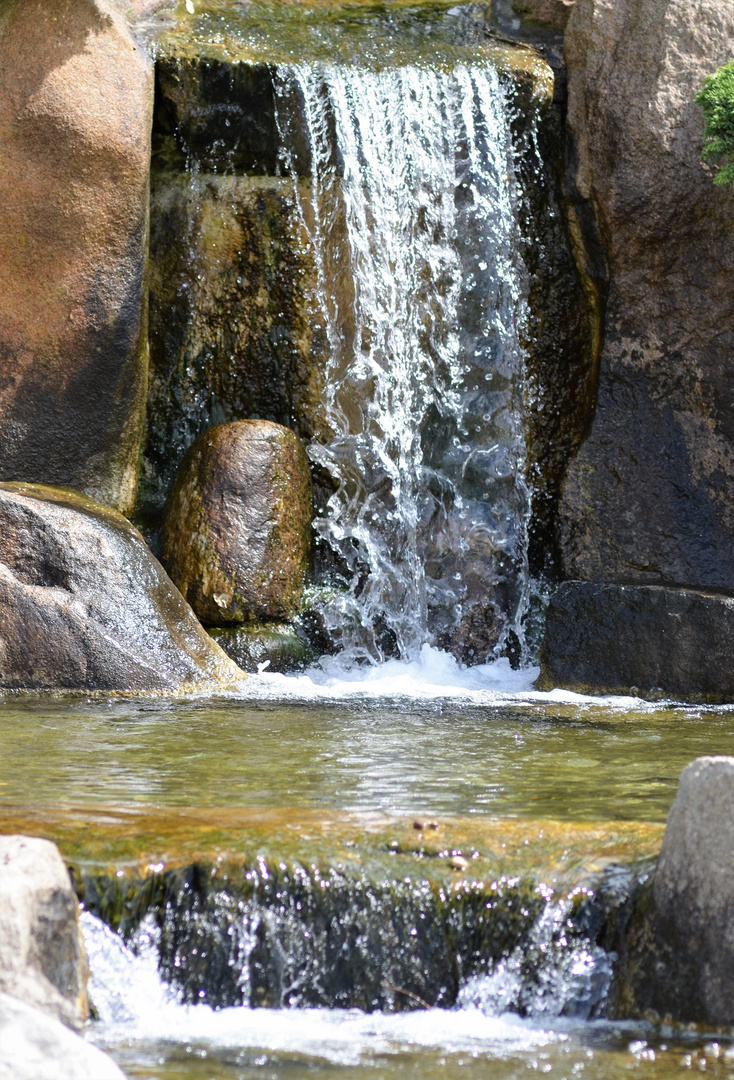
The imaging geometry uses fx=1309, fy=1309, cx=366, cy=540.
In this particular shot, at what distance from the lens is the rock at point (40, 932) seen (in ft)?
8.02

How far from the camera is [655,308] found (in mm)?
7957

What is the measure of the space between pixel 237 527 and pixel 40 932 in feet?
18.2

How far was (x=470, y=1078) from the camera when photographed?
7.81 ft

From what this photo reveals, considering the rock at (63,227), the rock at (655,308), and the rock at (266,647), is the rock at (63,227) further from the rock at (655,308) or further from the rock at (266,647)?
the rock at (655,308)

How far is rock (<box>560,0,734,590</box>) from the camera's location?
7.73 m

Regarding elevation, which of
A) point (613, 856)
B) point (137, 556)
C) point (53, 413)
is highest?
point (53, 413)

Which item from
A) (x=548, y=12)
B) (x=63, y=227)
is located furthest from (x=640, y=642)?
(x=548, y=12)

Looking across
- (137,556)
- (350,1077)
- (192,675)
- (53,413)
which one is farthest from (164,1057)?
(53,413)

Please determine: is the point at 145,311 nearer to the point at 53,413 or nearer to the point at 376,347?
the point at 53,413

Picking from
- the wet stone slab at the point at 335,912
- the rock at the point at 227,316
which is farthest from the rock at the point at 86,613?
the wet stone slab at the point at 335,912

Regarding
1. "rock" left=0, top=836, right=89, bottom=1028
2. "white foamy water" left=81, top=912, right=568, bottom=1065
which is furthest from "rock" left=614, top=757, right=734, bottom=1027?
"rock" left=0, top=836, right=89, bottom=1028

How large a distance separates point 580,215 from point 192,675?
4007mm

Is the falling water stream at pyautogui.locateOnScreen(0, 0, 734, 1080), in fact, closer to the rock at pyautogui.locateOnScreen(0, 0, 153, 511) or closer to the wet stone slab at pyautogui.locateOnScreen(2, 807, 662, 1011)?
the wet stone slab at pyautogui.locateOnScreen(2, 807, 662, 1011)

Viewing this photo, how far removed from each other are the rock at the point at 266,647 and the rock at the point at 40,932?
4923 mm
